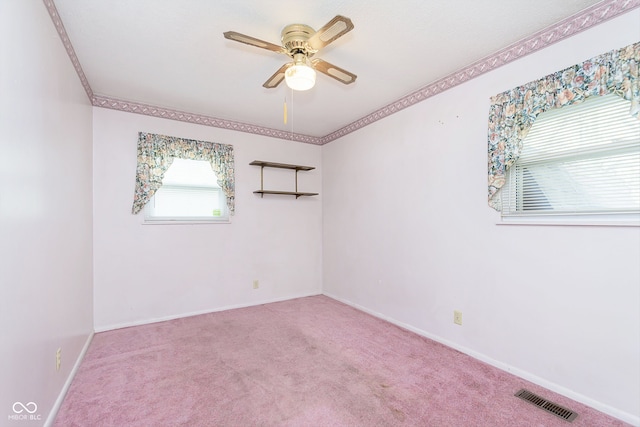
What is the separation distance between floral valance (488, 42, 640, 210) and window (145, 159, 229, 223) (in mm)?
3253

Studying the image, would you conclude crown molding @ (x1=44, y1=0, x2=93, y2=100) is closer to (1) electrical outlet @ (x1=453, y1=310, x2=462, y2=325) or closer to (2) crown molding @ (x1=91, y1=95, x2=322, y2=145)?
(2) crown molding @ (x1=91, y1=95, x2=322, y2=145)

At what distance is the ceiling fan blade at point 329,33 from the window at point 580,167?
167cm

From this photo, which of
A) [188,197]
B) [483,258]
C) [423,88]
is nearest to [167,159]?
[188,197]

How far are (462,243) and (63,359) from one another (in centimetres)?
333

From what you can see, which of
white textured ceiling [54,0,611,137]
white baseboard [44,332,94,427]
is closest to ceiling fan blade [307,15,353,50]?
white textured ceiling [54,0,611,137]

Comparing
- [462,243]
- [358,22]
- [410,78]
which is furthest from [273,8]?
[462,243]

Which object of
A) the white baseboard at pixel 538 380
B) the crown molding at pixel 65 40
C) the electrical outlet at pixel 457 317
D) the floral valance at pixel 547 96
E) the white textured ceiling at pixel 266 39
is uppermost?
the white textured ceiling at pixel 266 39

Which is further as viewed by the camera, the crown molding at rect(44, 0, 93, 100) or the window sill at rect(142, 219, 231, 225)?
the window sill at rect(142, 219, 231, 225)

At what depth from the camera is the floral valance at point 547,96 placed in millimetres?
1804

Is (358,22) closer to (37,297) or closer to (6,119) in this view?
(6,119)

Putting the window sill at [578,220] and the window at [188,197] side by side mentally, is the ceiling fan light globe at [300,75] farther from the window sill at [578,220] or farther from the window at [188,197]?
the window at [188,197]

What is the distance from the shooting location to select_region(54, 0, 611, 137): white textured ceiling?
197cm

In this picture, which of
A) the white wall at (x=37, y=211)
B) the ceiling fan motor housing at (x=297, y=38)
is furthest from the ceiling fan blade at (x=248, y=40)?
the white wall at (x=37, y=211)

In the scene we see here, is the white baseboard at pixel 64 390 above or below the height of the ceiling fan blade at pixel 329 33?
below
